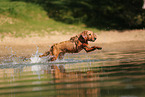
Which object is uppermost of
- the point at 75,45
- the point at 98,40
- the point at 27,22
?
the point at 27,22

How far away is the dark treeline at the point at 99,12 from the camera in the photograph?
77.3 feet

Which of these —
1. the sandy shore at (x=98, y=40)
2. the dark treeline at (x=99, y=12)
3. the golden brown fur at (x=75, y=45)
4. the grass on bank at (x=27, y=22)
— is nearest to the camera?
the golden brown fur at (x=75, y=45)

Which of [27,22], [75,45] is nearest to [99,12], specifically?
[27,22]

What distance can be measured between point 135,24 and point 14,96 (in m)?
19.4

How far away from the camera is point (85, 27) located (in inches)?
985

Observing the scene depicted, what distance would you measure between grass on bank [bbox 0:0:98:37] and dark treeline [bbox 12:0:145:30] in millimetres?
753

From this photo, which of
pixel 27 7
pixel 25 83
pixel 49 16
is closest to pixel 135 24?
pixel 49 16

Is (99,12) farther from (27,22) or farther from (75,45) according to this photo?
(75,45)

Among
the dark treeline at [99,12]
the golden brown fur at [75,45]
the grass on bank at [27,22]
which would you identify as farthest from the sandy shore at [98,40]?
the golden brown fur at [75,45]

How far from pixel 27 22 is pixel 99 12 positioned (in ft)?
17.9

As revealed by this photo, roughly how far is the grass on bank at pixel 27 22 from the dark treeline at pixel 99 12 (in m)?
0.75

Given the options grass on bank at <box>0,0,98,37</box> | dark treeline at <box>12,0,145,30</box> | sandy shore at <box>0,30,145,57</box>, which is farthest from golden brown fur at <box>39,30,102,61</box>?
dark treeline at <box>12,0,145,30</box>

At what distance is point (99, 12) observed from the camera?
26141 mm

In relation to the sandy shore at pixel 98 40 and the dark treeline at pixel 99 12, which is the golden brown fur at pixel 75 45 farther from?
the dark treeline at pixel 99 12
